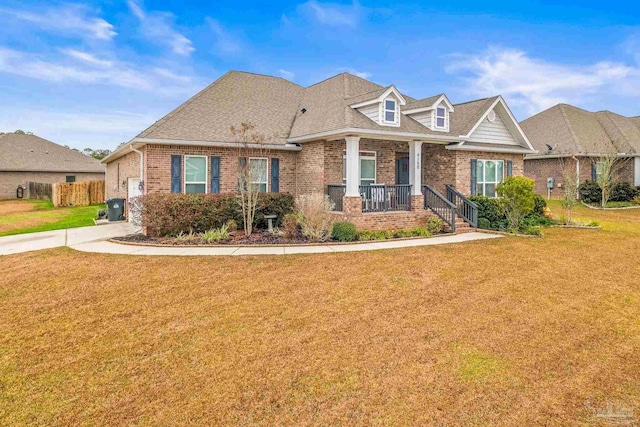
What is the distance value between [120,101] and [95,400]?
1111 inches

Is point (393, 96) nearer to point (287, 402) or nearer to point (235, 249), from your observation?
point (235, 249)

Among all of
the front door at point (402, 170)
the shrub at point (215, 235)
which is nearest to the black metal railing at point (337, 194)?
the shrub at point (215, 235)

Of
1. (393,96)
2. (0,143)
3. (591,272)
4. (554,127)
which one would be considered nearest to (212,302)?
(591,272)

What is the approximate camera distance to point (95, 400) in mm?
3350

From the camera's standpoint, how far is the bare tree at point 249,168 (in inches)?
489

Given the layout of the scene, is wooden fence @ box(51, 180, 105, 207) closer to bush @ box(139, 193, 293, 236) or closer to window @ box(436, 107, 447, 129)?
bush @ box(139, 193, 293, 236)

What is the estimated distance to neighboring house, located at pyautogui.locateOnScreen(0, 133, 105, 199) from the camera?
32.2m

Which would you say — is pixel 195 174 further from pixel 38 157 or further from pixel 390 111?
pixel 38 157

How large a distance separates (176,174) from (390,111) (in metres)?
8.37

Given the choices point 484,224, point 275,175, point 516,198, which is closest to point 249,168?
point 275,175

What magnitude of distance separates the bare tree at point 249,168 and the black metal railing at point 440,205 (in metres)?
6.63

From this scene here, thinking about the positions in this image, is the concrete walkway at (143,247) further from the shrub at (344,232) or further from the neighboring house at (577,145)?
the neighboring house at (577,145)

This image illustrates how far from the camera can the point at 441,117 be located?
1578 centimetres

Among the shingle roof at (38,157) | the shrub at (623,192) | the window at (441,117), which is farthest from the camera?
the shingle roof at (38,157)
